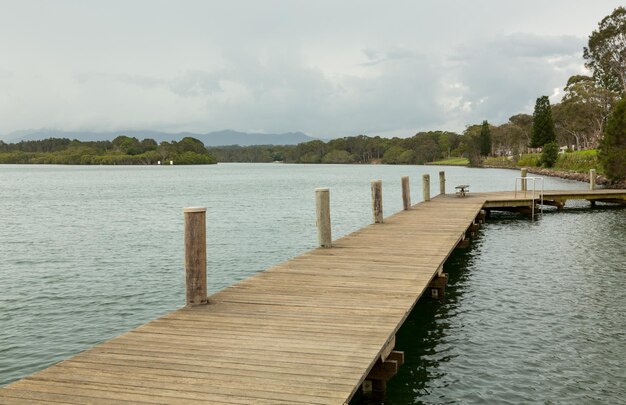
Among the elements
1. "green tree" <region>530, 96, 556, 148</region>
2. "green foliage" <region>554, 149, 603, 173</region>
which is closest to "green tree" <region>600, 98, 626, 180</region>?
"green foliage" <region>554, 149, 603, 173</region>

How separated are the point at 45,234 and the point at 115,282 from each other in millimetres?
14210

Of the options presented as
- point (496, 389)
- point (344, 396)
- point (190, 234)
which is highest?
point (190, 234)

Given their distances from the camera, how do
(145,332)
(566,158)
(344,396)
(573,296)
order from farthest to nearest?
(566,158)
(573,296)
(145,332)
(344,396)

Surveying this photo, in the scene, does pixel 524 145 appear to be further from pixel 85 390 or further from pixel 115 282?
pixel 85 390

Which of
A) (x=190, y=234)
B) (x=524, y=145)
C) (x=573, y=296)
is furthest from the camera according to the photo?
(x=524, y=145)

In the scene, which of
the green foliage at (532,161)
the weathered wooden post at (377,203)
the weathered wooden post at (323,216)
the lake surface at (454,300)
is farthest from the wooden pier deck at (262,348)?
the green foliage at (532,161)

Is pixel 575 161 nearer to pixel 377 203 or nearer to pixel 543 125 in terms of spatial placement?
pixel 543 125

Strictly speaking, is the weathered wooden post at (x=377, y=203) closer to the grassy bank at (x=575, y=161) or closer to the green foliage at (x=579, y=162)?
the grassy bank at (x=575, y=161)

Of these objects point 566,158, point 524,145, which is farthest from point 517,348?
point 524,145

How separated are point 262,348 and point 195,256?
256 cm

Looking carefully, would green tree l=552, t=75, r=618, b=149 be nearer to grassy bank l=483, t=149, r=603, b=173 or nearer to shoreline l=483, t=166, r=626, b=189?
grassy bank l=483, t=149, r=603, b=173

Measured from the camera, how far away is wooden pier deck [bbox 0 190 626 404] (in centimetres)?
506

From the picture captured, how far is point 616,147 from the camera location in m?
42.6

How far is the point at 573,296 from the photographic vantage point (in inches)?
508
